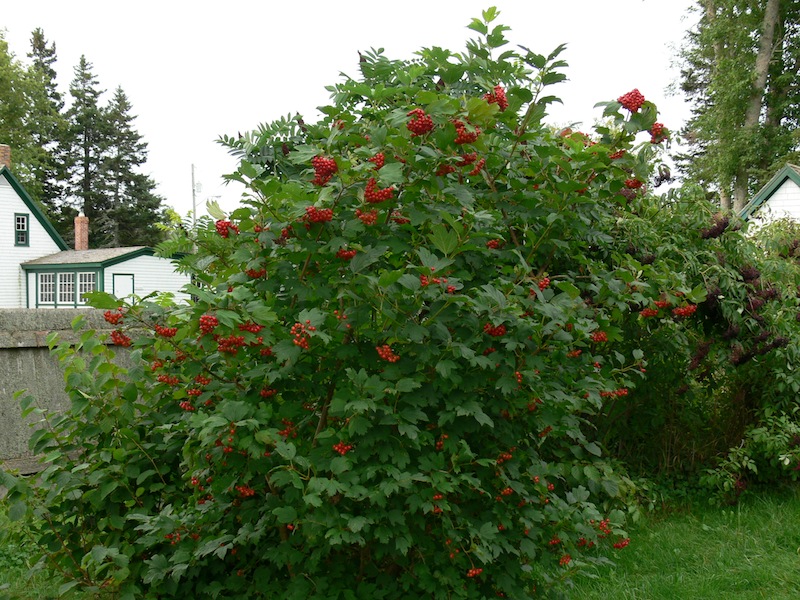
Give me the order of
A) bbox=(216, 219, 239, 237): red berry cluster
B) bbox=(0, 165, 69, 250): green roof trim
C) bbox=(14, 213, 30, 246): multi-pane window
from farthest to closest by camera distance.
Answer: bbox=(14, 213, 30, 246): multi-pane window, bbox=(0, 165, 69, 250): green roof trim, bbox=(216, 219, 239, 237): red berry cluster

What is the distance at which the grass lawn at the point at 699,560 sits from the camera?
410cm

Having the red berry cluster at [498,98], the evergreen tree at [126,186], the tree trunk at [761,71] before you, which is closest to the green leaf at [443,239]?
the red berry cluster at [498,98]

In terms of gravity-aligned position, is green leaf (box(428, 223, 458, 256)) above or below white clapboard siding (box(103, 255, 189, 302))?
below

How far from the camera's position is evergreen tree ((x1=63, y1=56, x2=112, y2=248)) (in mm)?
46781

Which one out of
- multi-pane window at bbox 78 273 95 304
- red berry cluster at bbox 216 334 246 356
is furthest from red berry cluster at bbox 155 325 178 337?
multi-pane window at bbox 78 273 95 304

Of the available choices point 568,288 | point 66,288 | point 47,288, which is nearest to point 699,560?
point 568,288

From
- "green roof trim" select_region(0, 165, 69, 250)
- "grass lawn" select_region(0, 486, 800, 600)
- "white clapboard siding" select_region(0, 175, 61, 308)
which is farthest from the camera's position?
"white clapboard siding" select_region(0, 175, 61, 308)

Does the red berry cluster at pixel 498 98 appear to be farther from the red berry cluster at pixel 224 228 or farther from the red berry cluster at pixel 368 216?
the red berry cluster at pixel 224 228

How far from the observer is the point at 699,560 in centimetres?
457

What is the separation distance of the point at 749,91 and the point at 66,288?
88.3ft

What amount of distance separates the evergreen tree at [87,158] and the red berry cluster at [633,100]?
4713 cm

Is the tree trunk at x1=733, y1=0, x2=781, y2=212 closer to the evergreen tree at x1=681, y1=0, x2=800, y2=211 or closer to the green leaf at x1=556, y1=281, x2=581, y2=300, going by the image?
the evergreen tree at x1=681, y1=0, x2=800, y2=211

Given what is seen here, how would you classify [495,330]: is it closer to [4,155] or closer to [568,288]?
[568,288]

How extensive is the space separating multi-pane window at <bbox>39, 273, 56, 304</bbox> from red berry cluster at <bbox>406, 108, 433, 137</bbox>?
33893 mm
